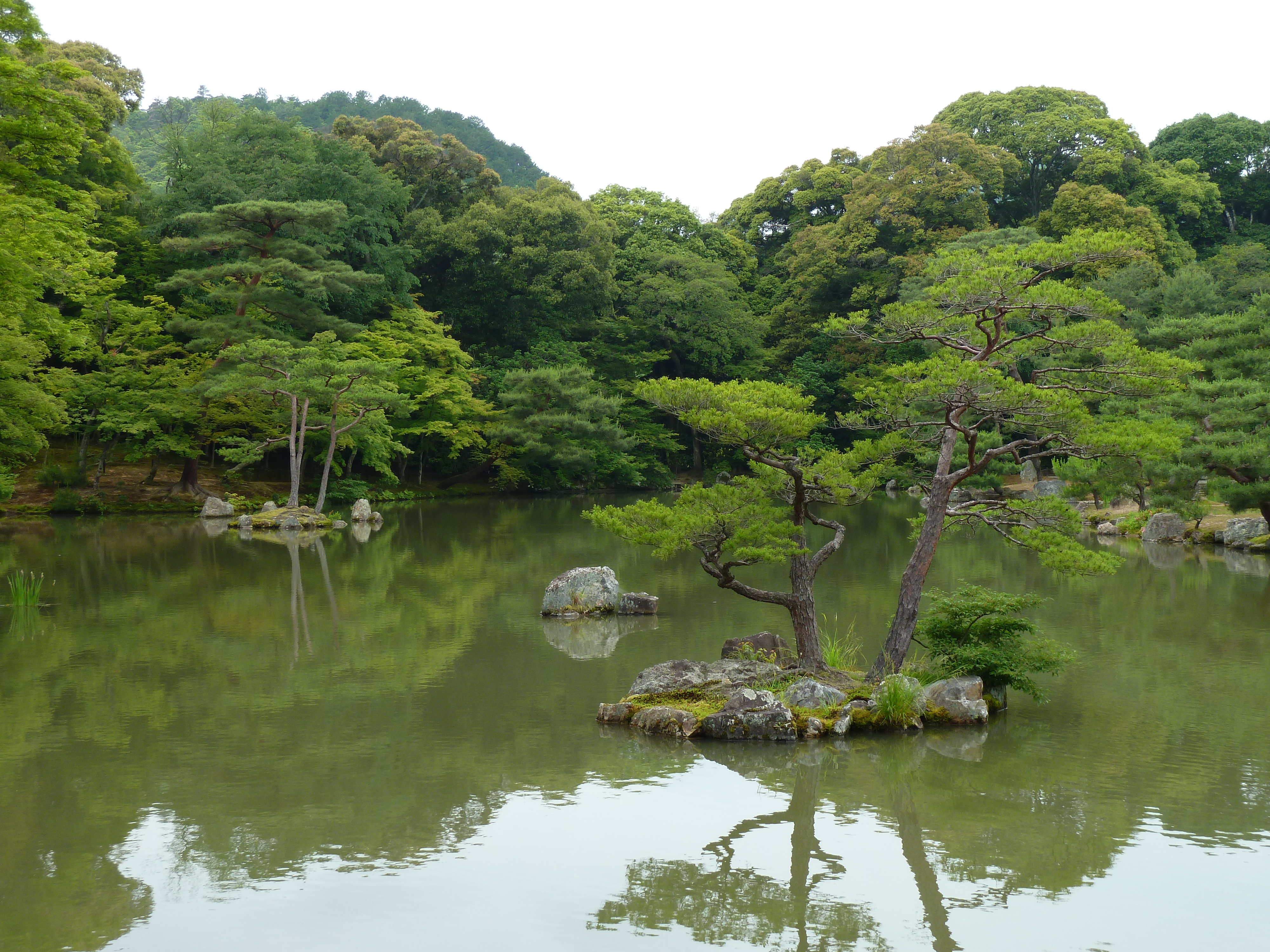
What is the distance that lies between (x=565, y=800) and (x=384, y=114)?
60.6 meters

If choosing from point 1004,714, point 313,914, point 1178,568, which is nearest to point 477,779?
point 313,914

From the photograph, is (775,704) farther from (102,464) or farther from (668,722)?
(102,464)

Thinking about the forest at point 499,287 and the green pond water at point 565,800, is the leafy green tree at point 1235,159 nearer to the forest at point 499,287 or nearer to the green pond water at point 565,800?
the forest at point 499,287

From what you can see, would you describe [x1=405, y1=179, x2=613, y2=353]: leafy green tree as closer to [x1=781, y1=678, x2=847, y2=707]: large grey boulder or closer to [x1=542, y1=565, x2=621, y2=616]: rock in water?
[x1=542, y1=565, x2=621, y2=616]: rock in water

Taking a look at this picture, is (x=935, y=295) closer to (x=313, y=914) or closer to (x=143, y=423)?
(x=313, y=914)

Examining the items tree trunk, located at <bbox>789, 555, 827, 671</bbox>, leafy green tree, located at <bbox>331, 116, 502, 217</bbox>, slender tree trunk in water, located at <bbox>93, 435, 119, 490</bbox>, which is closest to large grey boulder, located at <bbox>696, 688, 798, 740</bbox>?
tree trunk, located at <bbox>789, 555, 827, 671</bbox>

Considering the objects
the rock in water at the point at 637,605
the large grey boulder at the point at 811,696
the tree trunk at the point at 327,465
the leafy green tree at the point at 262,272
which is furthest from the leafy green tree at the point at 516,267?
the large grey boulder at the point at 811,696

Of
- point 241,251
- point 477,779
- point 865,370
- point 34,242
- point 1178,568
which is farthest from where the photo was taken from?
point 865,370

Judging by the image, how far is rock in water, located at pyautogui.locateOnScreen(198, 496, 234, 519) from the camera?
2473 cm

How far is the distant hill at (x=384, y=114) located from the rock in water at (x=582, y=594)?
169ft

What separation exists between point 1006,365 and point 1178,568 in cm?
999

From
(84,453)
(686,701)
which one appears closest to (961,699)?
(686,701)

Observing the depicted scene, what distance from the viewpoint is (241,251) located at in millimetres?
27188

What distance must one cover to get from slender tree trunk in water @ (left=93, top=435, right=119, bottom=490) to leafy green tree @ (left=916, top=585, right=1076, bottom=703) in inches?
946
